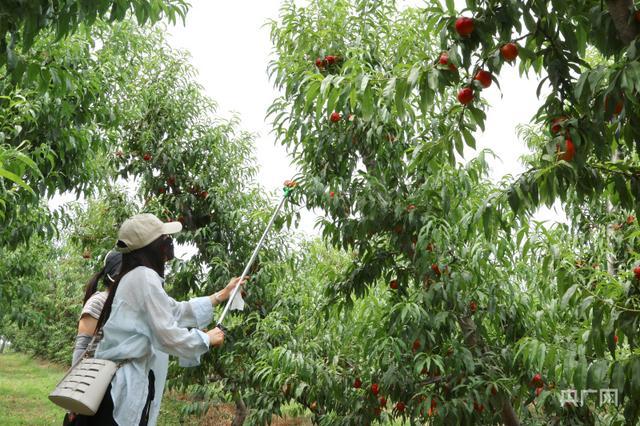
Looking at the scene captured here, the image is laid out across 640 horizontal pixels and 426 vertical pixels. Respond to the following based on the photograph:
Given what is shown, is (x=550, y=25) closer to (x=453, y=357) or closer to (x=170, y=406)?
(x=453, y=357)

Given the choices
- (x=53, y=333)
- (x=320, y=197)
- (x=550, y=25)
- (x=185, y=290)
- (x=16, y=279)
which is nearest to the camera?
(x=550, y=25)

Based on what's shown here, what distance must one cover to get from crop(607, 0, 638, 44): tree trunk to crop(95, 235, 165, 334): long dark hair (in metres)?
1.63

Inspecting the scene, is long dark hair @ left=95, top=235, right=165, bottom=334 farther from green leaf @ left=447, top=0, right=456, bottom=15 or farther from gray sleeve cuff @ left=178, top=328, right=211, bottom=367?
green leaf @ left=447, top=0, right=456, bottom=15

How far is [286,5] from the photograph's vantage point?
13.5ft

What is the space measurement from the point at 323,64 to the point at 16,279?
579 centimetres

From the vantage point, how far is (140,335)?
225 cm

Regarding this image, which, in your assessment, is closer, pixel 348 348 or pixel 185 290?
pixel 348 348

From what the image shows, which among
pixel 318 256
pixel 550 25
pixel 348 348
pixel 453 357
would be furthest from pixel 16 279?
pixel 550 25

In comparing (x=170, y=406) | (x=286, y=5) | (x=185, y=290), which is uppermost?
(x=286, y=5)

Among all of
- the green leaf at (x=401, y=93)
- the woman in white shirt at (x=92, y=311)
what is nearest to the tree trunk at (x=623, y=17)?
the green leaf at (x=401, y=93)

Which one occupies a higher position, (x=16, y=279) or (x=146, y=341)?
(x=16, y=279)

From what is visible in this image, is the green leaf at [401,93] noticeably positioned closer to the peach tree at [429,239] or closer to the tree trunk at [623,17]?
the peach tree at [429,239]

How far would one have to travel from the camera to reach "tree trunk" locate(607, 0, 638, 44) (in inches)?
65.9

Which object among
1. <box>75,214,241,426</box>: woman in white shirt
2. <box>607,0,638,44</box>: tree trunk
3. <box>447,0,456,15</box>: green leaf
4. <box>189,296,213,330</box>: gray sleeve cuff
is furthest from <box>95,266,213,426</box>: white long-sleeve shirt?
<box>607,0,638,44</box>: tree trunk
